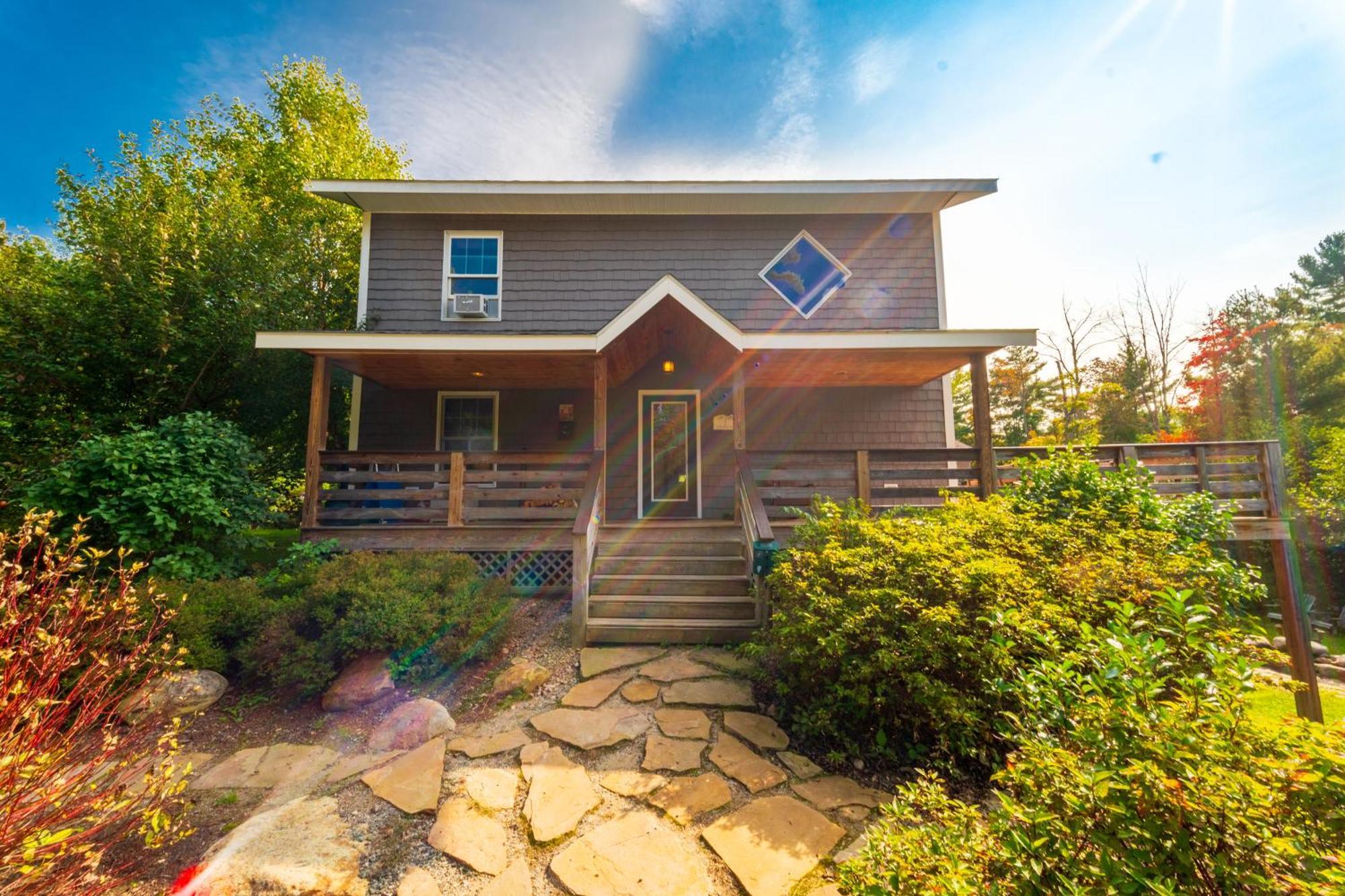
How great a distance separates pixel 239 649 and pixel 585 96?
29.4ft

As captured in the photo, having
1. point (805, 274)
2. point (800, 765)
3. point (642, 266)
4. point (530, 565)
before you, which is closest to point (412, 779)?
point (800, 765)

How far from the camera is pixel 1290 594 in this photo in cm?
641

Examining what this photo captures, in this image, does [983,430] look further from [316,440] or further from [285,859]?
[316,440]

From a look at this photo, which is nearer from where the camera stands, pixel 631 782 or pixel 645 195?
pixel 631 782

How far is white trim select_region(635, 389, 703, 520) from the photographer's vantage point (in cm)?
845

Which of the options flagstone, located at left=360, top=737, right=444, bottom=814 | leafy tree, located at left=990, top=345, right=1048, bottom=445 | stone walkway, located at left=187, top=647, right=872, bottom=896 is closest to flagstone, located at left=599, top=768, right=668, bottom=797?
stone walkway, located at left=187, top=647, right=872, bottom=896

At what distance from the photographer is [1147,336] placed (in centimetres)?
2084

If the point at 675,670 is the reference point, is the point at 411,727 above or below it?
below

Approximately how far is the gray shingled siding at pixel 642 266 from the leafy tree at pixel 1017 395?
1911cm

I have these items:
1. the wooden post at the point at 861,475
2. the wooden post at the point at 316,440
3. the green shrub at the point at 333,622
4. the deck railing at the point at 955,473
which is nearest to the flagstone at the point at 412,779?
the green shrub at the point at 333,622

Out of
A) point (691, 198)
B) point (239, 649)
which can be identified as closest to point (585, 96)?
point (691, 198)

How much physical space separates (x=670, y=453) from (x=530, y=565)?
3.06m

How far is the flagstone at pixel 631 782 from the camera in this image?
2.81 meters

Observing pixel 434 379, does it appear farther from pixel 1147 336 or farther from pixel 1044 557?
pixel 1147 336
